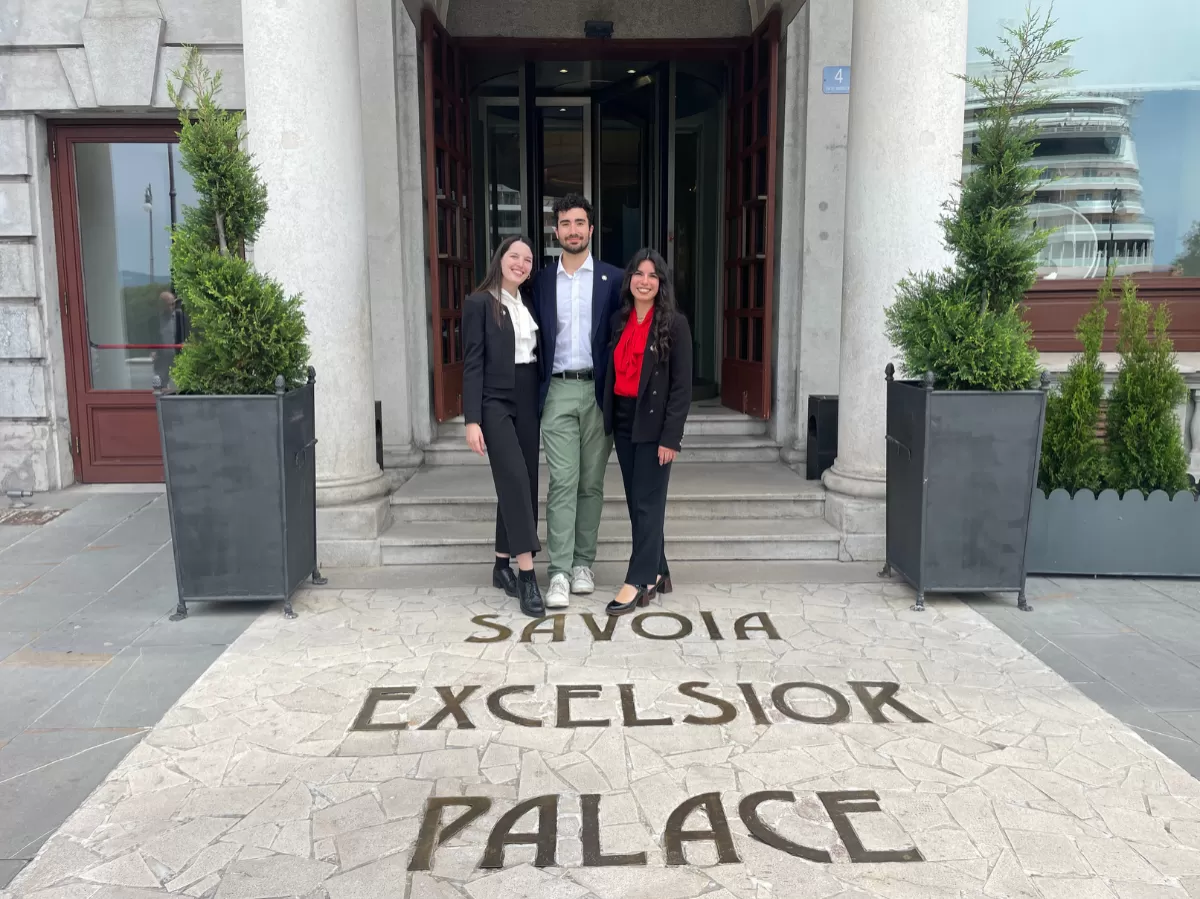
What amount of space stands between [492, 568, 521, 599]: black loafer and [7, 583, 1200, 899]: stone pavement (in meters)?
0.54

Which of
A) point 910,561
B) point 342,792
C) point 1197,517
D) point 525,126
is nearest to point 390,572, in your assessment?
point 342,792

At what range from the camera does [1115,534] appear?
18.1 feet

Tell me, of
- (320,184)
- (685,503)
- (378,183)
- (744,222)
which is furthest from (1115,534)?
(378,183)

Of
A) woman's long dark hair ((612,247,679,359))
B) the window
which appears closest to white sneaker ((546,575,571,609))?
woman's long dark hair ((612,247,679,359))

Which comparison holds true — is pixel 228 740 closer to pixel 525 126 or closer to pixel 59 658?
pixel 59 658

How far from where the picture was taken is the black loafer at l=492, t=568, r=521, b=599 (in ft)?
17.5

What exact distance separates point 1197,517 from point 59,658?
5.95 m

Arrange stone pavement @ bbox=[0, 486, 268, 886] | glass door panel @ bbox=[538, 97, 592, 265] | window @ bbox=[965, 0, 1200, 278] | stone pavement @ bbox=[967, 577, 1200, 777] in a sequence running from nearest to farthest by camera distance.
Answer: stone pavement @ bbox=[0, 486, 268, 886] < stone pavement @ bbox=[967, 577, 1200, 777] < window @ bbox=[965, 0, 1200, 278] < glass door panel @ bbox=[538, 97, 592, 265]

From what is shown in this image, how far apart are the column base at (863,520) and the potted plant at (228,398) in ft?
10.5

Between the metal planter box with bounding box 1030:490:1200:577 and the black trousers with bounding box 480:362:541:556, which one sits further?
the metal planter box with bounding box 1030:490:1200:577

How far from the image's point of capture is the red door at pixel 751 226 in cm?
770

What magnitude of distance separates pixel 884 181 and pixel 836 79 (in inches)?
72.8

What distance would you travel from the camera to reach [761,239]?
314 inches

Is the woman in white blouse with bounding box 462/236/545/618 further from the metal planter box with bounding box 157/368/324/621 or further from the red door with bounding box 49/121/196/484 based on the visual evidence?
the red door with bounding box 49/121/196/484
